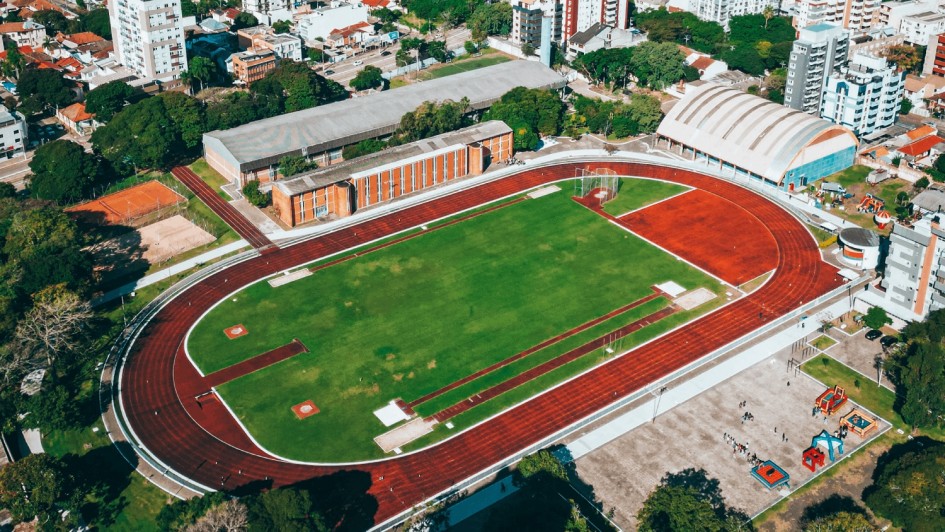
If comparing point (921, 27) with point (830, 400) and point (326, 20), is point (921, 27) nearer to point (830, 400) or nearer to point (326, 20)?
point (830, 400)

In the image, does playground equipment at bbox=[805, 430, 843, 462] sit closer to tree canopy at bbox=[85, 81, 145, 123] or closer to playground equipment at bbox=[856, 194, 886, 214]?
playground equipment at bbox=[856, 194, 886, 214]

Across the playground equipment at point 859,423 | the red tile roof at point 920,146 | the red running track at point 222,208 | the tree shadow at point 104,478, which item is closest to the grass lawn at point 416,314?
the red running track at point 222,208

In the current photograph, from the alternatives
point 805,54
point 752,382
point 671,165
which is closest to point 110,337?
point 752,382

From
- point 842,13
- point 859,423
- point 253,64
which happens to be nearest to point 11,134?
point 253,64

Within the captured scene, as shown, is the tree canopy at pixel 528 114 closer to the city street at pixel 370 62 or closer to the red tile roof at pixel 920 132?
the city street at pixel 370 62

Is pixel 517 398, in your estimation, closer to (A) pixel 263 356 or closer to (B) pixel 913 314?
(A) pixel 263 356

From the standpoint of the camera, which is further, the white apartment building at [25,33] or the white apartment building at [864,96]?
the white apartment building at [25,33]

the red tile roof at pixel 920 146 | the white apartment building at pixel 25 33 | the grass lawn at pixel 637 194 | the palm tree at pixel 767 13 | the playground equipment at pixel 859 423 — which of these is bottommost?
the playground equipment at pixel 859 423
